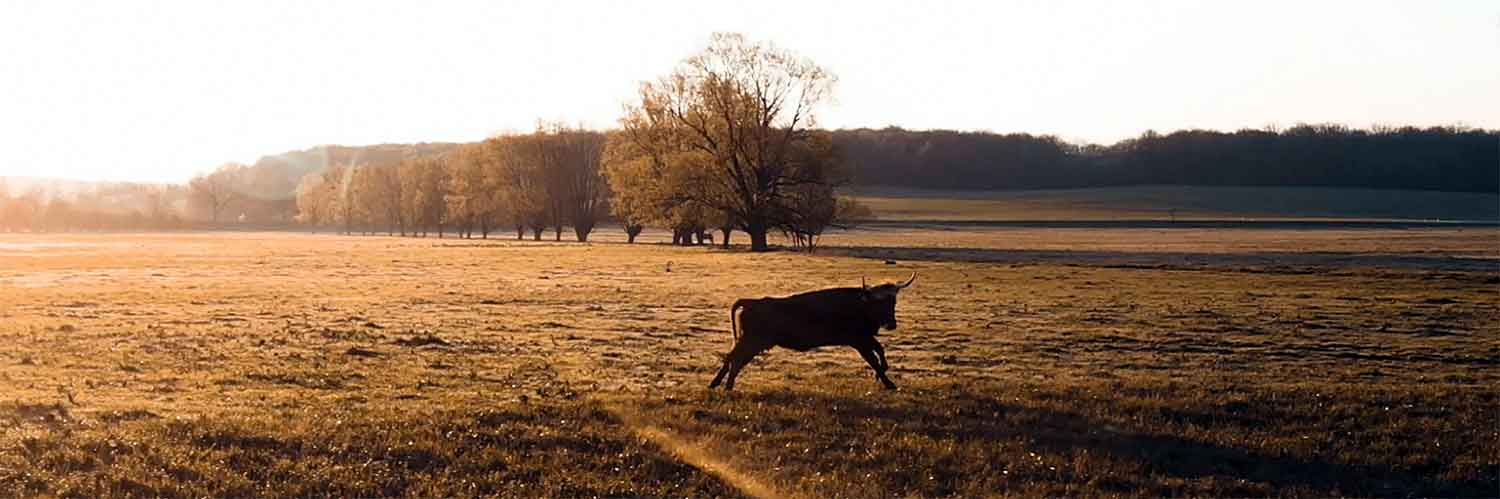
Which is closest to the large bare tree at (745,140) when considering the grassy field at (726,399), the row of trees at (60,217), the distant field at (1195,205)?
the grassy field at (726,399)

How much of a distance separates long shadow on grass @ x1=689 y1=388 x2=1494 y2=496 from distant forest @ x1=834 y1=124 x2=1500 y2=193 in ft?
491

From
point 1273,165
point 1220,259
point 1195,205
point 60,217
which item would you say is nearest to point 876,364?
point 1220,259

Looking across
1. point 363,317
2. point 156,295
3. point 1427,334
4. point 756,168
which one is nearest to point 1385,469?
point 1427,334

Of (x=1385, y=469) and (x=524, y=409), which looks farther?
(x=524, y=409)

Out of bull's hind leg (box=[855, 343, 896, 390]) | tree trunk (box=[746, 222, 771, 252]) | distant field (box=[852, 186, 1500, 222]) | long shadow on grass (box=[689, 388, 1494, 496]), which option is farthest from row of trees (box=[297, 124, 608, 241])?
long shadow on grass (box=[689, 388, 1494, 496])

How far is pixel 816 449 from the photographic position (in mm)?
12312

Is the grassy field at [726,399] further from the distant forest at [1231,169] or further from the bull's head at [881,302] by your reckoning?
the distant forest at [1231,169]

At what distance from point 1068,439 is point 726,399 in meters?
4.22

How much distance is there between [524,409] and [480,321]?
508 inches

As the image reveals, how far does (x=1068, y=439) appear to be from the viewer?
42.4ft

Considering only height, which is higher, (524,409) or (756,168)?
(756,168)

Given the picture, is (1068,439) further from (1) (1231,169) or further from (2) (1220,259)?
(1) (1231,169)

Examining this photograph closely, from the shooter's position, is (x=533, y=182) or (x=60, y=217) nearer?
(x=533, y=182)

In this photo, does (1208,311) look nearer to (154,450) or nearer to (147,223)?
(154,450)
